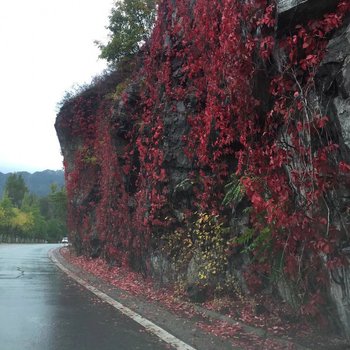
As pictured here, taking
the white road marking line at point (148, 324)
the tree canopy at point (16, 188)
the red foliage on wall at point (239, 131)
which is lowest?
the white road marking line at point (148, 324)

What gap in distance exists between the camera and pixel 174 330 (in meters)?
7.57

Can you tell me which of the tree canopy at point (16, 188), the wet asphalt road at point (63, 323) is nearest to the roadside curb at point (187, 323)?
the wet asphalt road at point (63, 323)

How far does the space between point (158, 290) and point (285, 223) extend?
615cm

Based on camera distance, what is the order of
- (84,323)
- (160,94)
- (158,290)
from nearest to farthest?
(84,323) < (158,290) < (160,94)

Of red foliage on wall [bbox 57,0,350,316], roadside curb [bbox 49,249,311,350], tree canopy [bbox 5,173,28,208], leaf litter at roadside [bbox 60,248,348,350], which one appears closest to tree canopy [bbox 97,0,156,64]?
red foliage on wall [bbox 57,0,350,316]

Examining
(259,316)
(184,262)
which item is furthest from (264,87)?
(184,262)

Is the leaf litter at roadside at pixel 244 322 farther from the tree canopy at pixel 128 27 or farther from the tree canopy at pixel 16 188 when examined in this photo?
the tree canopy at pixel 16 188

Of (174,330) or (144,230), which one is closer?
(174,330)

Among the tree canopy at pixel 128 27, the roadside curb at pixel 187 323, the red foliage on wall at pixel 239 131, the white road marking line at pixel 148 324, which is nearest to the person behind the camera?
the red foliage on wall at pixel 239 131

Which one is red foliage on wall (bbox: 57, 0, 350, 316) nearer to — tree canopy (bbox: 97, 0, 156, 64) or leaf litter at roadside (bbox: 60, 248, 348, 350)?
leaf litter at roadside (bbox: 60, 248, 348, 350)

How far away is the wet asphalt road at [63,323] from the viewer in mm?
6719

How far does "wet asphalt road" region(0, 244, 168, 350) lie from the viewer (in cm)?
672

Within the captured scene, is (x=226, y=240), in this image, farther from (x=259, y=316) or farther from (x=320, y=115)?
(x=320, y=115)

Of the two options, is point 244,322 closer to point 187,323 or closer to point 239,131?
point 187,323
